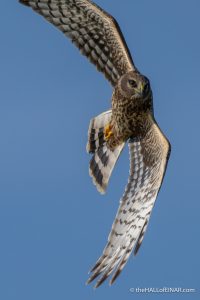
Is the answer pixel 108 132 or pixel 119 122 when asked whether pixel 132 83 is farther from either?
pixel 108 132

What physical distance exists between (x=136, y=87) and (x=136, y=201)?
142 centimetres

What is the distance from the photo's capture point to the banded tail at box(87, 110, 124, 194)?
60.3 feet

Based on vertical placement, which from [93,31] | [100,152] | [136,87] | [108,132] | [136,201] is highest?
[93,31]

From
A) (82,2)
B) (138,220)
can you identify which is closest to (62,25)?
(82,2)

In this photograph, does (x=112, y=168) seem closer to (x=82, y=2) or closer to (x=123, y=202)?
(x=123, y=202)

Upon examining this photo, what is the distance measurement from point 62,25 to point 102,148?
5.67 feet

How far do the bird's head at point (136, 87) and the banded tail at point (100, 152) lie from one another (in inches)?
26.1

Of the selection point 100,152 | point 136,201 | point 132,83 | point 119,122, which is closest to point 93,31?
point 132,83

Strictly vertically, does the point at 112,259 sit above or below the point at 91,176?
below

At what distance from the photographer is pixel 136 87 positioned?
17.6 meters

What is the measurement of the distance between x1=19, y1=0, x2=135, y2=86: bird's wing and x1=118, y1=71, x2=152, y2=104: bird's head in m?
0.39

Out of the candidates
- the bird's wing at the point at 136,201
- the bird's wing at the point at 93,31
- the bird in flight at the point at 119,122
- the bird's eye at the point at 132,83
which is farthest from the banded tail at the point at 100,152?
the bird's eye at the point at 132,83

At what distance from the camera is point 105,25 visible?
17.9 m

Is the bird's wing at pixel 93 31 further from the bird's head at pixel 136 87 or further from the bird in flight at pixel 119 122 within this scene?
the bird's head at pixel 136 87
